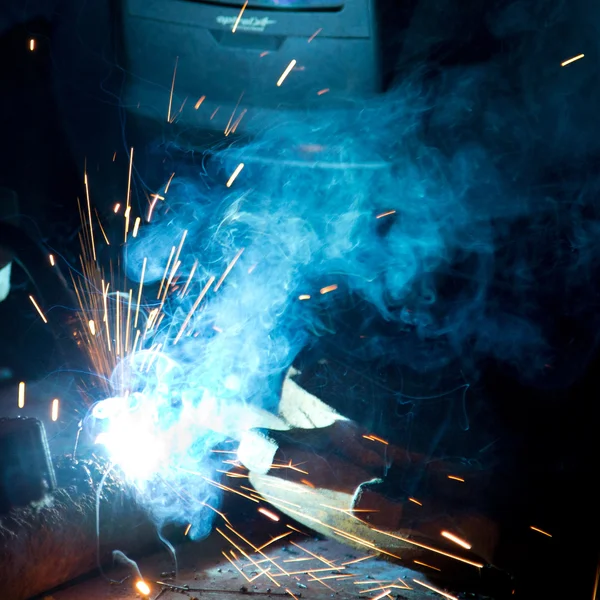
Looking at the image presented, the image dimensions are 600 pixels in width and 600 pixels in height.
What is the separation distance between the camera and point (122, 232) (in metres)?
4.32

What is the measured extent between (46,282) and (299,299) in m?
1.63

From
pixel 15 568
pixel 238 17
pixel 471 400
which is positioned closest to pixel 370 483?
pixel 471 400

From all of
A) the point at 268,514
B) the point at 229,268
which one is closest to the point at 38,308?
the point at 229,268

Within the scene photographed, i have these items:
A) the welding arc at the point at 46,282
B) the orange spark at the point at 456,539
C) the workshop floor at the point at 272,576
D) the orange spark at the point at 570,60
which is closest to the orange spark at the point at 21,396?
the welding arc at the point at 46,282

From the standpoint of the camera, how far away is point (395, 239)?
345cm

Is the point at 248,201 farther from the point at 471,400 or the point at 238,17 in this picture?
the point at 471,400

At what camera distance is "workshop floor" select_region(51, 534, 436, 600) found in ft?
7.87

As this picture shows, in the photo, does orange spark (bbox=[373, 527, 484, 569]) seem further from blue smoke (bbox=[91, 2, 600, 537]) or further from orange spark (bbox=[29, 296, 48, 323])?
orange spark (bbox=[29, 296, 48, 323])

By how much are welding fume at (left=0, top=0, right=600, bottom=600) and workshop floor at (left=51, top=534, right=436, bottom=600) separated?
0.7 inches

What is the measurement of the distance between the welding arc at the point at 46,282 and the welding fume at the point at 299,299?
0.02m

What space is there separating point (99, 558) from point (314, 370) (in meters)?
1.30

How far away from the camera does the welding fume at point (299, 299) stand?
2.60 meters

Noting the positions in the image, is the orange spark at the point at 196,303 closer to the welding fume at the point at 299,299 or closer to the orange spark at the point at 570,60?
the welding fume at the point at 299,299

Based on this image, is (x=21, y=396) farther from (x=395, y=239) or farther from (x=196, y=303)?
(x=395, y=239)
